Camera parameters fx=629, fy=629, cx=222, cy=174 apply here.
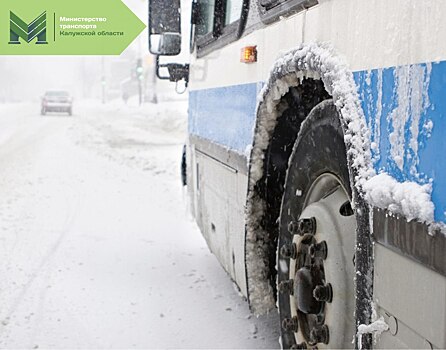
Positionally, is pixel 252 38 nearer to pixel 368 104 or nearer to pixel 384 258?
pixel 368 104

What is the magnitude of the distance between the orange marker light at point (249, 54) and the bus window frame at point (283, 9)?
0.62ft

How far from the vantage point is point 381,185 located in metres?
1.66

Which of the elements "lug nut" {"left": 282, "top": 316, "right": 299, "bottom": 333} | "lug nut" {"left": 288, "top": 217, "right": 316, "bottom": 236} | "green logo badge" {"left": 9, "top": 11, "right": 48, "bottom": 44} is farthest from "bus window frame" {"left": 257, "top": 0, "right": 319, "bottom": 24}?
"green logo badge" {"left": 9, "top": 11, "right": 48, "bottom": 44}

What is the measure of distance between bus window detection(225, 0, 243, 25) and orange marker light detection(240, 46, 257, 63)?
1.15 feet

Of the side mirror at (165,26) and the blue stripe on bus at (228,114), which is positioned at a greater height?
the side mirror at (165,26)

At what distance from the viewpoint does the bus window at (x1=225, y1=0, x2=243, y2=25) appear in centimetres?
351

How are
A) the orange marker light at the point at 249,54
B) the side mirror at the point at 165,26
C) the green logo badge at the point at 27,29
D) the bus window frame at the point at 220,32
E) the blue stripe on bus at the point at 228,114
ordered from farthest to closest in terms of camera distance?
the green logo badge at the point at 27,29, the side mirror at the point at 165,26, the bus window frame at the point at 220,32, the blue stripe on bus at the point at 228,114, the orange marker light at the point at 249,54

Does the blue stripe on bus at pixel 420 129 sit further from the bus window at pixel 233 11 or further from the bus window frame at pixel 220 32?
the bus window at pixel 233 11

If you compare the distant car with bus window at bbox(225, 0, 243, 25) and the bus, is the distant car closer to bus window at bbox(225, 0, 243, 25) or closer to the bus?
the bus

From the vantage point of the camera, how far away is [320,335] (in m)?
2.41

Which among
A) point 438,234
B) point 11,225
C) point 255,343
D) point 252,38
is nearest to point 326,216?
point 438,234

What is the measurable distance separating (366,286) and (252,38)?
5.67 ft

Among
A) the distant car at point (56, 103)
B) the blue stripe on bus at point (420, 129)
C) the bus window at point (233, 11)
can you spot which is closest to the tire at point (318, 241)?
the blue stripe on bus at point (420, 129)

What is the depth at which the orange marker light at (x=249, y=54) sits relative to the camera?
3.11 meters
